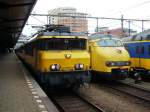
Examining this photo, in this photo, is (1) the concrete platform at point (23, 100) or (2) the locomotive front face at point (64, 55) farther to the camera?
→ (2) the locomotive front face at point (64, 55)

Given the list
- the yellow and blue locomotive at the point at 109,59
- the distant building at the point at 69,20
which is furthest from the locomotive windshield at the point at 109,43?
the distant building at the point at 69,20

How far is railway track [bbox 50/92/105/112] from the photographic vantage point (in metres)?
11.9

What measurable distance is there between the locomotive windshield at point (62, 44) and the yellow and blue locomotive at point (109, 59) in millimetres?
3153

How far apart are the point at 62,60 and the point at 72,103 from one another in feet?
6.14

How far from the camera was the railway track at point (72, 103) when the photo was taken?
11.9 m

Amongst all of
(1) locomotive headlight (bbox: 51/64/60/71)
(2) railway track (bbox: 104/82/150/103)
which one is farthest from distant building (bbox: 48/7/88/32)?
(1) locomotive headlight (bbox: 51/64/60/71)

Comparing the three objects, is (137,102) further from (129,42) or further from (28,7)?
(28,7)

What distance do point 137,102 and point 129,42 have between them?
993 centimetres

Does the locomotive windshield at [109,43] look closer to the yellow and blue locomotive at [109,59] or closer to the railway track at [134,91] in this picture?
the yellow and blue locomotive at [109,59]

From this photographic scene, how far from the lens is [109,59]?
17.5 metres

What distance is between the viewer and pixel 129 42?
22547 mm

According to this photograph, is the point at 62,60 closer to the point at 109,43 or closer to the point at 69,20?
the point at 109,43

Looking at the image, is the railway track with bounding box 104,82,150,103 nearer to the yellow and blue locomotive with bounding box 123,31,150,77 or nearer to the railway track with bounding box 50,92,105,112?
the yellow and blue locomotive with bounding box 123,31,150,77

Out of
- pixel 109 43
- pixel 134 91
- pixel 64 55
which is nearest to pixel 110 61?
pixel 109 43
